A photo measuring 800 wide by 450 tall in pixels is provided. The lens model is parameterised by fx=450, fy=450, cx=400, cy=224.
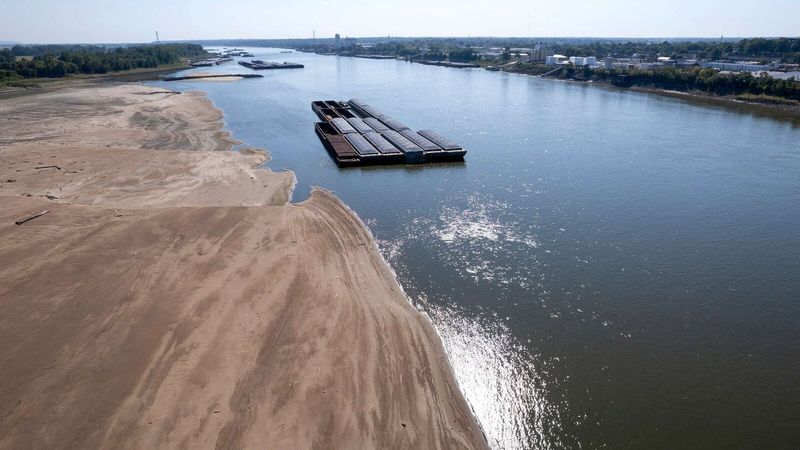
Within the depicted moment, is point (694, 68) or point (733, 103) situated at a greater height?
point (694, 68)

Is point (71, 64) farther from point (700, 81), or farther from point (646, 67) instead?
point (646, 67)

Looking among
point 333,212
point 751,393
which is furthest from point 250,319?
point 751,393

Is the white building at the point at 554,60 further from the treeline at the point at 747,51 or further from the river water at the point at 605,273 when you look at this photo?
the river water at the point at 605,273

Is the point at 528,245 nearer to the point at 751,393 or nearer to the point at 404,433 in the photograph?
the point at 751,393

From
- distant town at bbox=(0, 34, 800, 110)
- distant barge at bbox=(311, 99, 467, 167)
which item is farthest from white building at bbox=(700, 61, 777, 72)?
distant barge at bbox=(311, 99, 467, 167)

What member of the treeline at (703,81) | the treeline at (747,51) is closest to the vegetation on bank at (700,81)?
the treeline at (703,81)

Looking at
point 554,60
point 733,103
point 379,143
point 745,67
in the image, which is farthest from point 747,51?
point 379,143

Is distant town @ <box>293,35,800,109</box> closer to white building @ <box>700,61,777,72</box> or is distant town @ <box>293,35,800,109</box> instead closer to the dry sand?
white building @ <box>700,61,777,72</box>
